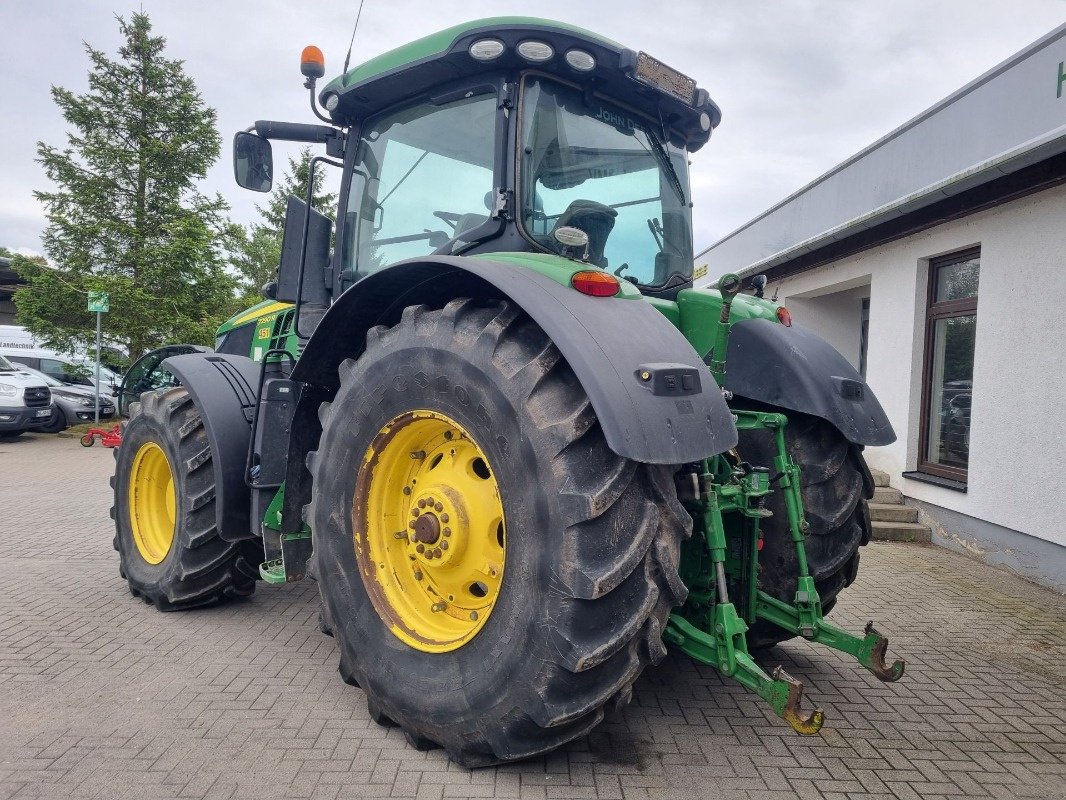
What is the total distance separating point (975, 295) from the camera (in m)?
6.59

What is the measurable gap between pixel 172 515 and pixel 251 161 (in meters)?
2.24

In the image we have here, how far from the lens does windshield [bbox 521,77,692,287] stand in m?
2.99

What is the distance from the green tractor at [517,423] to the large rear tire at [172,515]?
24mm

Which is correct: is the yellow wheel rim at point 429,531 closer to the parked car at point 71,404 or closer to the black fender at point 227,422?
the black fender at point 227,422

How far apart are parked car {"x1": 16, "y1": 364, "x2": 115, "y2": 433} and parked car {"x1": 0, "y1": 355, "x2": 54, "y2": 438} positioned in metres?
0.75

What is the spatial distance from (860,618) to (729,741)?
210cm

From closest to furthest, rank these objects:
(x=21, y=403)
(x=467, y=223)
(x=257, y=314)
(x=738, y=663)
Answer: (x=738, y=663) → (x=467, y=223) → (x=257, y=314) → (x=21, y=403)

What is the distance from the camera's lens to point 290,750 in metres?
2.67

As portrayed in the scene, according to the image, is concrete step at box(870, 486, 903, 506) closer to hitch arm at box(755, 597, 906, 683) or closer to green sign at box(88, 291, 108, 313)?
hitch arm at box(755, 597, 906, 683)

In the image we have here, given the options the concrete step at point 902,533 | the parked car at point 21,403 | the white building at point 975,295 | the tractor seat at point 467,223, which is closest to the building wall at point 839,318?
the white building at point 975,295

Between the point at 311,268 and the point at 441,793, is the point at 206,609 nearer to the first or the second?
the point at 311,268

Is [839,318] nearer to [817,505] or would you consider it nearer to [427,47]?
[817,505]

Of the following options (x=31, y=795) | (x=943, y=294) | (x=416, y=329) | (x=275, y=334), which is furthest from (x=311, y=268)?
(x=943, y=294)

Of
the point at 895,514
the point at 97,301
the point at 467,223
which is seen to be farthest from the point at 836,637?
the point at 97,301
